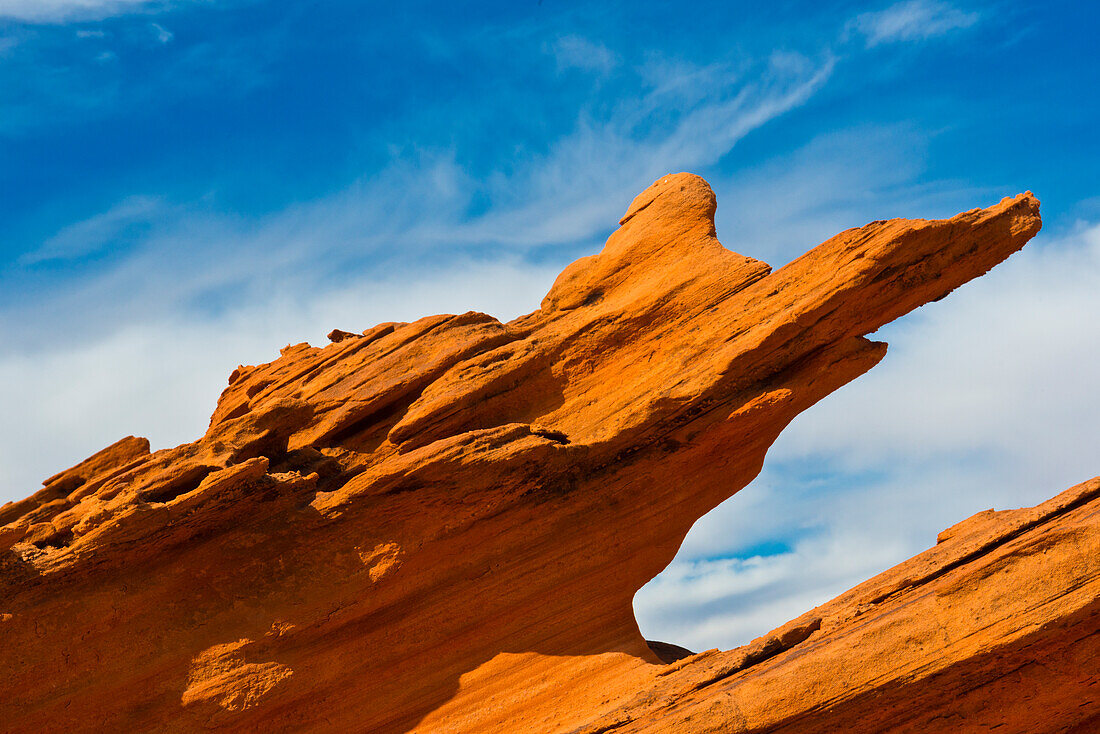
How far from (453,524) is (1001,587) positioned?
9886 mm

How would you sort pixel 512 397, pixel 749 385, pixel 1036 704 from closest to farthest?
1. pixel 1036 704
2. pixel 749 385
3. pixel 512 397

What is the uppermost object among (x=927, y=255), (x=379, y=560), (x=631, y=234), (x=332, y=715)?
(x=631, y=234)

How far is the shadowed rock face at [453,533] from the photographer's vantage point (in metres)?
17.8

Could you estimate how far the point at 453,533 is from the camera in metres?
18.8

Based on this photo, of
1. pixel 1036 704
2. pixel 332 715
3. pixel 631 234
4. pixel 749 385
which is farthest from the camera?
pixel 631 234

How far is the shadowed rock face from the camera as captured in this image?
17.8 metres

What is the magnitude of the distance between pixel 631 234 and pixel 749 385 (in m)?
5.87

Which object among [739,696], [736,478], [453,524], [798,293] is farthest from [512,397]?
[739,696]

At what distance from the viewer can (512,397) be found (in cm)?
2083

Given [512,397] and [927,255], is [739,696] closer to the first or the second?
[512,397]

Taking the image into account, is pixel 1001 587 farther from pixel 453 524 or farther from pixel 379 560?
pixel 379 560

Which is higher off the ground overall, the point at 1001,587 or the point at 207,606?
the point at 207,606

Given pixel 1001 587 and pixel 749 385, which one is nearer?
pixel 1001 587

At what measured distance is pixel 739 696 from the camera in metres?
15.7
